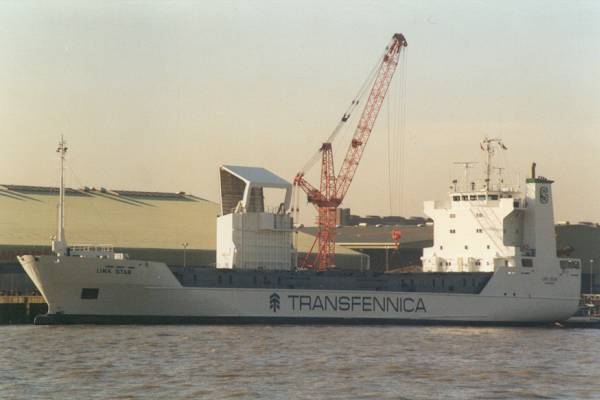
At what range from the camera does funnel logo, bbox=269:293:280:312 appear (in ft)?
239

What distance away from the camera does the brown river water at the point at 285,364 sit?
4006cm

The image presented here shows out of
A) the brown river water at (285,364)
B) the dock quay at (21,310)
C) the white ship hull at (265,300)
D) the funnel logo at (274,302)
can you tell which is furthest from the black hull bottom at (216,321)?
the dock quay at (21,310)

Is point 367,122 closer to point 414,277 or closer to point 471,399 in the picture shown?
point 414,277

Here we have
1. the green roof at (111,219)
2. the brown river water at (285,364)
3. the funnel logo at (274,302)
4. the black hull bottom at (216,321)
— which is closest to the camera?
the brown river water at (285,364)

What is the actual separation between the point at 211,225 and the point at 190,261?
36.2 feet

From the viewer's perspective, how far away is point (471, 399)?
128 ft

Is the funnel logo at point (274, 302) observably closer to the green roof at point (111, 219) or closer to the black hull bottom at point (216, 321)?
the black hull bottom at point (216, 321)

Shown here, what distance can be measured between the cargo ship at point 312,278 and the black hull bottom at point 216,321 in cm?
8

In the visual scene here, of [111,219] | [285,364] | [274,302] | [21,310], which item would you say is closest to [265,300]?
[274,302]

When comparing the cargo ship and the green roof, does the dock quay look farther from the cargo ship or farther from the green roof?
the green roof

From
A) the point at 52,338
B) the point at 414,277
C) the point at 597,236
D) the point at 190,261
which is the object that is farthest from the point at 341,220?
the point at 52,338

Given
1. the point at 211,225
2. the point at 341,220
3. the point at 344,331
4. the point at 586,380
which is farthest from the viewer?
the point at 341,220

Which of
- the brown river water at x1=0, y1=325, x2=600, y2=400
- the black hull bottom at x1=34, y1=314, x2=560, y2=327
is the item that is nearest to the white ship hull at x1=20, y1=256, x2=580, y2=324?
the black hull bottom at x1=34, y1=314, x2=560, y2=327

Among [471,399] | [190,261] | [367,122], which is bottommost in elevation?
[471,399]
